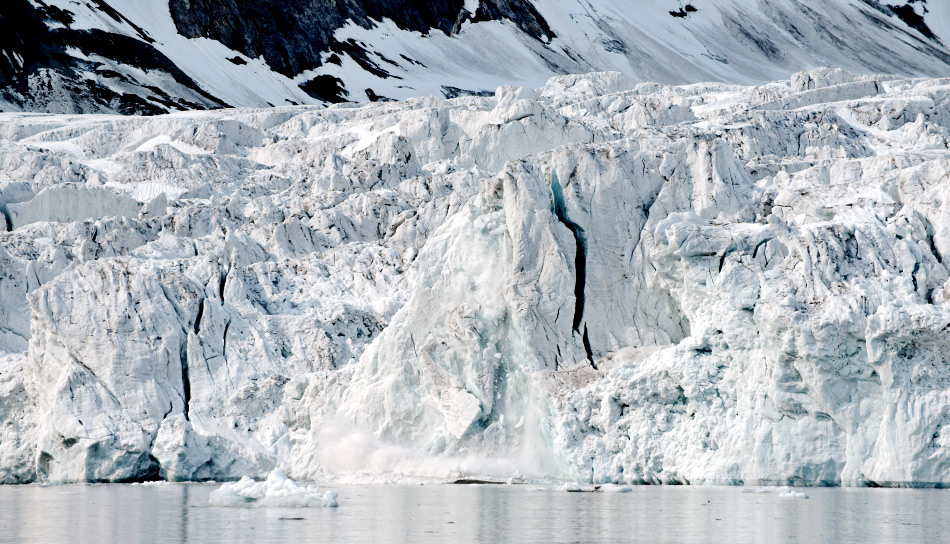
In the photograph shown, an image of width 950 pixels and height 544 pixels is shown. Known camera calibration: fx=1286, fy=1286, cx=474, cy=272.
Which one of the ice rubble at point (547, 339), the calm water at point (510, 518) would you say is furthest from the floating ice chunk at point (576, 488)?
the ice rubble at point (547, 339)

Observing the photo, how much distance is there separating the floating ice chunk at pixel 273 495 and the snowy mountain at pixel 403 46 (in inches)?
3158

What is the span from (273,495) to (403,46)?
398 feet

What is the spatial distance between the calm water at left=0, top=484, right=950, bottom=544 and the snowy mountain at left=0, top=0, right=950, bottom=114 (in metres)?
80.1

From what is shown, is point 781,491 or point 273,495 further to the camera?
point 781,491

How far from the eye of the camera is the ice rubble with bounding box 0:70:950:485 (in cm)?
2291

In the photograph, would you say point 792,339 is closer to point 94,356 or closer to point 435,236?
point 435,236

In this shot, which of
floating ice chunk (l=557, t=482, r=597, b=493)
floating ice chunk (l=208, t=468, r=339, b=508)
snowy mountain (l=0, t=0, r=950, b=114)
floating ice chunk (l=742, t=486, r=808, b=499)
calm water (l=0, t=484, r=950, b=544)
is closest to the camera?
calm water (l=0, t=484, r=950, b=544)

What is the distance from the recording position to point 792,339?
22.6 meters

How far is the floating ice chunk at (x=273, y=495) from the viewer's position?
70.3 feet

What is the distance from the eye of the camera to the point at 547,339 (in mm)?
26922

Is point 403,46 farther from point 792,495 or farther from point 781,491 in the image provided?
point 792,495

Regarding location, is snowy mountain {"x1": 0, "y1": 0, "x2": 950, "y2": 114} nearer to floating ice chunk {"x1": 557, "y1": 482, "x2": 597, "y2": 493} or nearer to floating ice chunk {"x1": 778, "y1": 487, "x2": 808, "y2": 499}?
floating ice chunk {"x1": 557, "y1": 482, "x2": 597, "y2": 493}

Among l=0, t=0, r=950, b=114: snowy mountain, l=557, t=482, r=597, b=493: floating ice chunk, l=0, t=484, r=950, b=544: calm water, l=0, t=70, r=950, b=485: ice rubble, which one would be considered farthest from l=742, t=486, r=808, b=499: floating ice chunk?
l=0, t=0, r=950, b=114: snowy mountain

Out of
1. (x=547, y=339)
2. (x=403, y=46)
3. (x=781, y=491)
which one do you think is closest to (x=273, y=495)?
(x=547, y=339)
